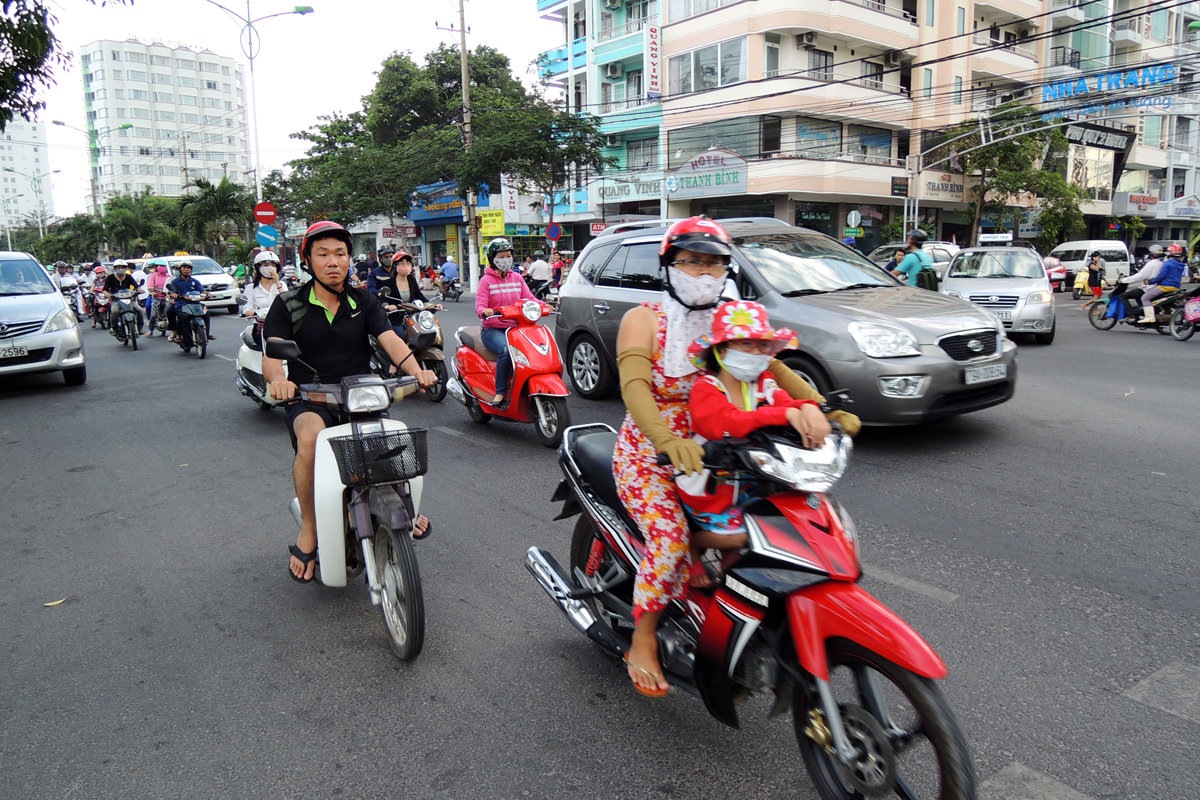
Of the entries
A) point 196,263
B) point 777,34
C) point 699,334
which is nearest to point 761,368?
point 699,334

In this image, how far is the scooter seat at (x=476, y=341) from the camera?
7668 mm

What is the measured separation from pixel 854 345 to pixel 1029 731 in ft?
12.2

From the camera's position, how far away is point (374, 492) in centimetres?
342

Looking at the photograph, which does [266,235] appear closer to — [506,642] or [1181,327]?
[1181,327]

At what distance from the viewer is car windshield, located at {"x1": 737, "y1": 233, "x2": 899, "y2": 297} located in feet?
22.6

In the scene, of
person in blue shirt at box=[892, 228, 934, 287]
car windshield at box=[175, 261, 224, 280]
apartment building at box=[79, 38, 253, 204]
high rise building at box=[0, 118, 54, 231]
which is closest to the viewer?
person in blue shirt at box=[892, 228, 934, 287]

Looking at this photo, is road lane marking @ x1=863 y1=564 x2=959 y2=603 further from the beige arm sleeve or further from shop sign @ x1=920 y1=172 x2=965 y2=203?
shop sign @ x1=920 y1=172 x2=965 y2=203

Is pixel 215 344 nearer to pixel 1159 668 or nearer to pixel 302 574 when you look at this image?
pixel 302 574

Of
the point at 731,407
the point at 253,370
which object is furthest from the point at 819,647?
the point at 253,370

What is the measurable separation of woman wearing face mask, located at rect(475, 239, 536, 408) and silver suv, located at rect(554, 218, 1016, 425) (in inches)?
43.7

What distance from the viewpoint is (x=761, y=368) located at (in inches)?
94.8

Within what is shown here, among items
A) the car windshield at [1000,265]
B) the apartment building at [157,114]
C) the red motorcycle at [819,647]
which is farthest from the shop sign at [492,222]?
the apartment building at [157,114]

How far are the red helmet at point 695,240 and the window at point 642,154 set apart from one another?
34843 mm

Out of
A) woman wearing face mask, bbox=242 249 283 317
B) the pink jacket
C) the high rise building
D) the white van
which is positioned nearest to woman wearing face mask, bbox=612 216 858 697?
the pink jacket
